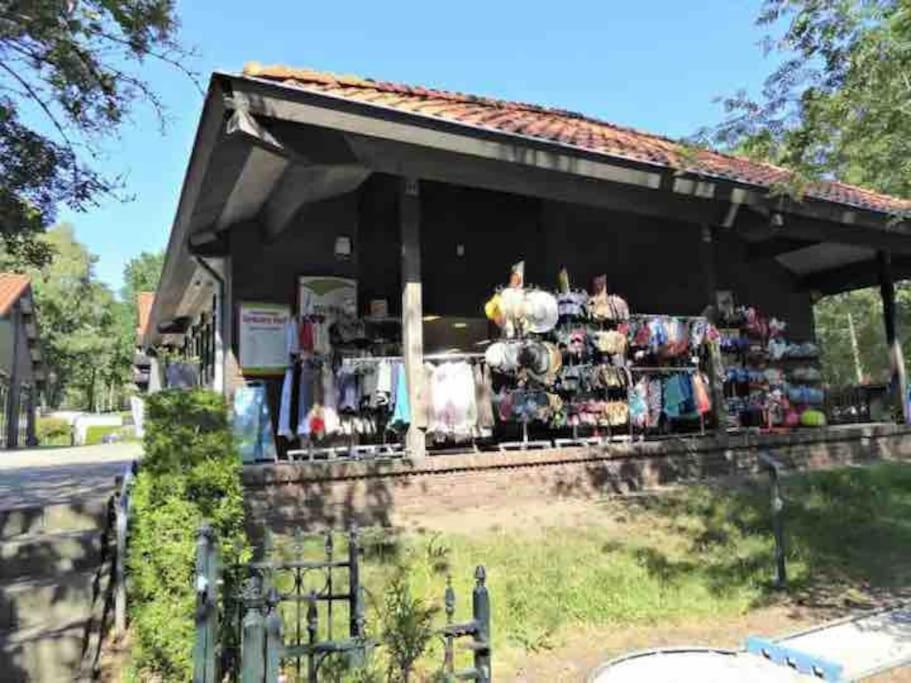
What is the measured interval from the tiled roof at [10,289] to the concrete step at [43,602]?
2530cm

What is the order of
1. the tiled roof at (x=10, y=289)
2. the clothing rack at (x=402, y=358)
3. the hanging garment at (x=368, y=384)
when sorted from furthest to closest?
the tiled roof at (x=10, y=289) → the hanging garment at (x=368, y=384) → the clothing rack at (x=402, y=358)

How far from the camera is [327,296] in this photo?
1002cm

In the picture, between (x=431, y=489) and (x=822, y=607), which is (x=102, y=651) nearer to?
(x=431, y=489)

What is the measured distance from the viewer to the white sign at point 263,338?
9.59 meters

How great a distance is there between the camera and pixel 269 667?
8.66ft

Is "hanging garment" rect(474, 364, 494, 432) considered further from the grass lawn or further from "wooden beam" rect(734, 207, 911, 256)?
"wooden beam" rect(734, 207, 911, 256)

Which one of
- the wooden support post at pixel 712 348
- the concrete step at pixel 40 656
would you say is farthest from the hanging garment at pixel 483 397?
the concrete step at pixel 40 656

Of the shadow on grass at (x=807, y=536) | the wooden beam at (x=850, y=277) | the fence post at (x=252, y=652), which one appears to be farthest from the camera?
the wooden beam at (x=850, y=277)

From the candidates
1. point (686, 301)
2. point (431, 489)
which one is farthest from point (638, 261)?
point (431, 489)

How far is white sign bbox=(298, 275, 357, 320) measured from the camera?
9.82 metres

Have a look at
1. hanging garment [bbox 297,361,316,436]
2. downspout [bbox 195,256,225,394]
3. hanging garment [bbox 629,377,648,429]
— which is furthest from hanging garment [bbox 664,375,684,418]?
Answer: downspout [bbox 195,256,225,394]

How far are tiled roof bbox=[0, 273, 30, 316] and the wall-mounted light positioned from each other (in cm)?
2176

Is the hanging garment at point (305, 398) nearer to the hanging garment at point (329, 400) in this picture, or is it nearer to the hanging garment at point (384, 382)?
the hanging garment at point (329, 400)

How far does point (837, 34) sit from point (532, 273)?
652 centimetres
